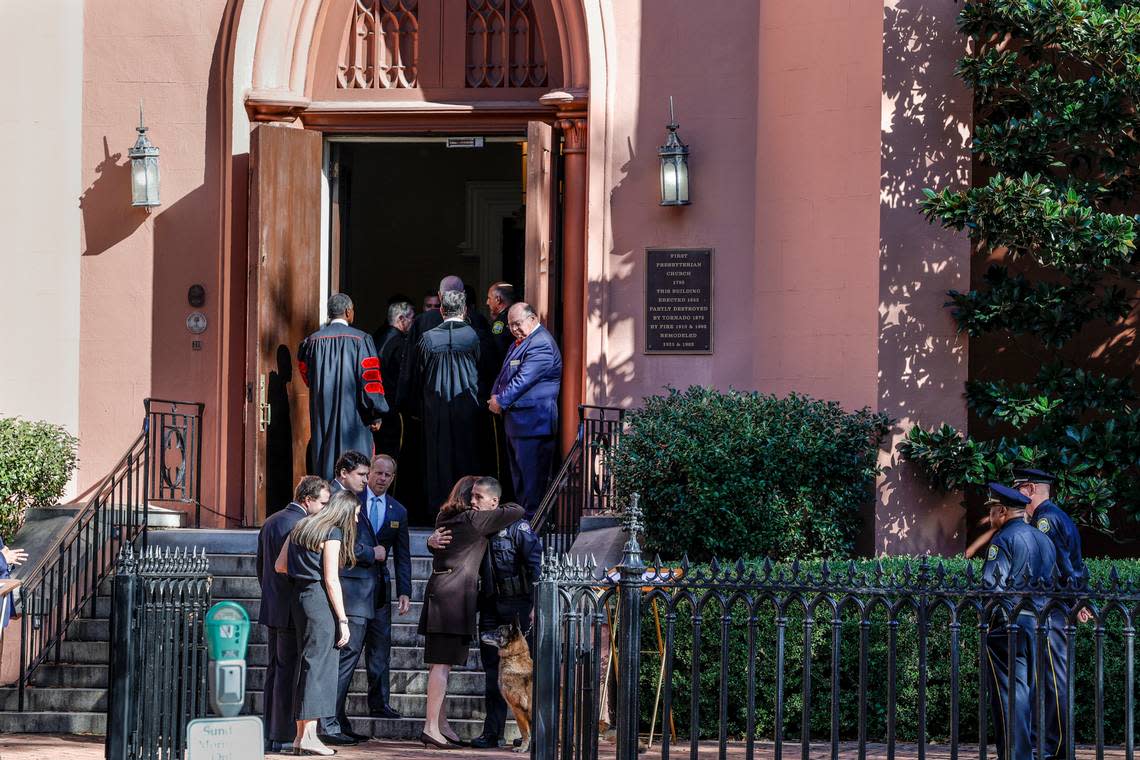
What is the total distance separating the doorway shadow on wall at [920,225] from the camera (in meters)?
12.8

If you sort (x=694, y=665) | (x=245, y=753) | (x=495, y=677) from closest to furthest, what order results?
(x=245, y=753) → (x=694, y=665) → (x=495, y=677)

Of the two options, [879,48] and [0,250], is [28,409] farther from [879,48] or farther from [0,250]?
[879,48]

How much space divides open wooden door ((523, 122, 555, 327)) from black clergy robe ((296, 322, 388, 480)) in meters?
1.46

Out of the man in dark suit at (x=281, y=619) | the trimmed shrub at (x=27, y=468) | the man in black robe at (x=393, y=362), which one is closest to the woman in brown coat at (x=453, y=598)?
the man in dark suit at (x=281, y=619)

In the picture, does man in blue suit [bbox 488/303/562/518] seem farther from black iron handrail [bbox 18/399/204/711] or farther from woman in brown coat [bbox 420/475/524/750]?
black iron handrail [bbox 18/399/204/711]

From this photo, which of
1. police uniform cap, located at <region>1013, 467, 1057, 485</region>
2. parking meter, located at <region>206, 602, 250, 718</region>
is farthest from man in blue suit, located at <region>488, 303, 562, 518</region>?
parking meter, located at <region>206, 602, 250, 718</region>

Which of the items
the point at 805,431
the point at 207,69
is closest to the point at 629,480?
the point at 805,431

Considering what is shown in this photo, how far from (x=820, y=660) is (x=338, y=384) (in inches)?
171

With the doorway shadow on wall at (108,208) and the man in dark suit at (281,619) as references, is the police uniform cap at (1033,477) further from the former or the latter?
the doorway shadow on wall at (108,208)

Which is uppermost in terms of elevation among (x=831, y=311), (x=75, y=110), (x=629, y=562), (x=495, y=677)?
(x=75, y=110)

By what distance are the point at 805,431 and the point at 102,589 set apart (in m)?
5.10

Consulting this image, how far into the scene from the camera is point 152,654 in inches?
370

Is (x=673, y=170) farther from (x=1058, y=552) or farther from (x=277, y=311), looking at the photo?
(x=1058, y=552)

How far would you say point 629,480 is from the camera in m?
11.9
